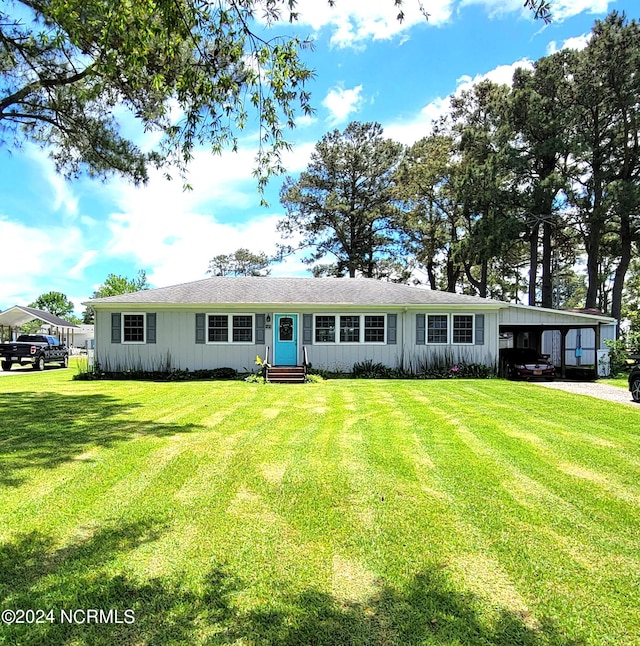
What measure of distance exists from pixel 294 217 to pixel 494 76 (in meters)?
16.4

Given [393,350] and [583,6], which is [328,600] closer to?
[583,6]

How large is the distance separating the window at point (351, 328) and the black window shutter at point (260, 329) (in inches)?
76.7

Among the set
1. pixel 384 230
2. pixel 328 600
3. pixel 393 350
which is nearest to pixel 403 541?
pixel 328 600

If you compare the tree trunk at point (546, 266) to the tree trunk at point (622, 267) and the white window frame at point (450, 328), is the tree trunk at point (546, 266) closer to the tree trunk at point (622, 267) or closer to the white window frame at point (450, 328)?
the tree trunk at point (622, 267)

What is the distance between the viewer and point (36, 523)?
3445 mm

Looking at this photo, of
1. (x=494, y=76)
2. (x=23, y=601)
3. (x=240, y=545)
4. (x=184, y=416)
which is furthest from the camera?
(x=494, y=76)

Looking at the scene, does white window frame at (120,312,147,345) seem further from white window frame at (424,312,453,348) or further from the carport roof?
the carport roof

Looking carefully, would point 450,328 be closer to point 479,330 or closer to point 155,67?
point 479,330

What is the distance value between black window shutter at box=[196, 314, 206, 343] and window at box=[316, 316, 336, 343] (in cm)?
418

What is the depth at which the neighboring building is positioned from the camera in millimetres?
15656

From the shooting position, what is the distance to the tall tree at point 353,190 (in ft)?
106

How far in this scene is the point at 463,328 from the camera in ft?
52.9

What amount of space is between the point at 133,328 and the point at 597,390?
50.2 ft

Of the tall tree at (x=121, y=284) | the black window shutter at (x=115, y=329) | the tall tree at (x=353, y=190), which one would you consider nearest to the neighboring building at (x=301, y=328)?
the black window shutter at (x=115, y=329)
